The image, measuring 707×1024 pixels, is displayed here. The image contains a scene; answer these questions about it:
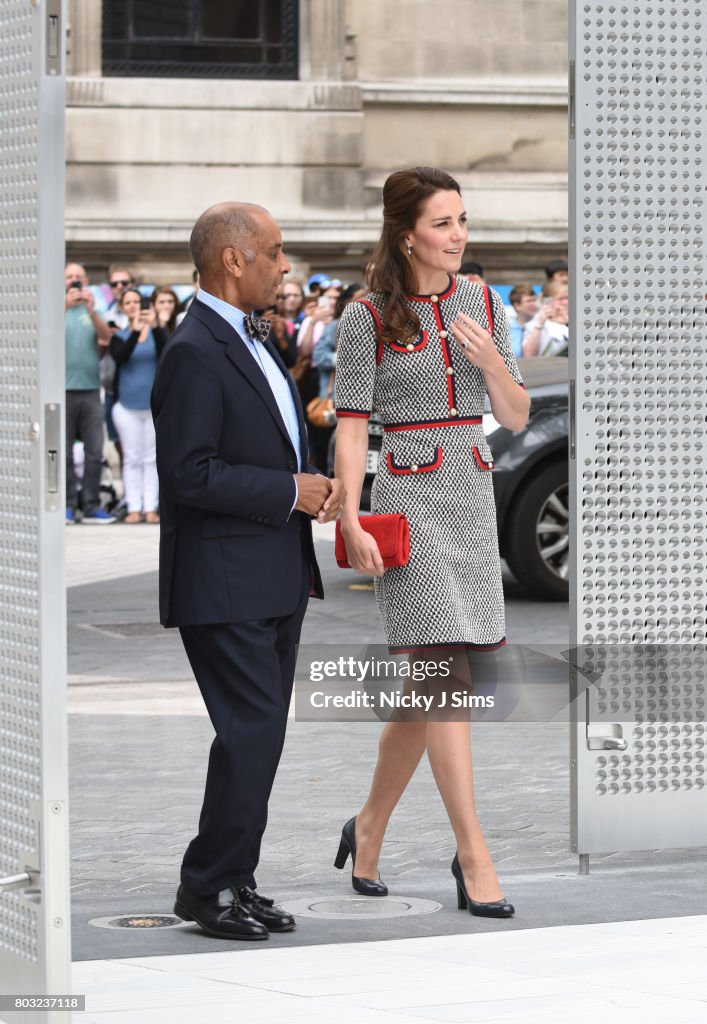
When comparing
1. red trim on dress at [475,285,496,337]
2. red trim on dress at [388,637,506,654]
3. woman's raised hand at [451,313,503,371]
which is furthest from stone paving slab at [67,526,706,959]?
red trim on dress at [475,285,496,337]

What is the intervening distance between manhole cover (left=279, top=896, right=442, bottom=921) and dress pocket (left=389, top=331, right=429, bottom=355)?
1.58m

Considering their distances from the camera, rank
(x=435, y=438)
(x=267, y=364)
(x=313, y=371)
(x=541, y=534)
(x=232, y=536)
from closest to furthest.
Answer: (x=232, y=536) < (x=267, y=364) < (x=435, y=438) < (x=541, y=534) < (x=313, y=371)

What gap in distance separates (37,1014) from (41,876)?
276 millimetres

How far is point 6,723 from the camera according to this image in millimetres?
4590

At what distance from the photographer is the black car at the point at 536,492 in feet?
43.4

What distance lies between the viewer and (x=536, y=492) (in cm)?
1331

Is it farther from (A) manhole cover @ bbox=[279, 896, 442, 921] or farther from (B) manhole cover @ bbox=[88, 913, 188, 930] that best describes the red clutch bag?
(B) manhole cover @ bbox=[88, 913, 188, 930]

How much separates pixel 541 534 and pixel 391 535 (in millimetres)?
7506

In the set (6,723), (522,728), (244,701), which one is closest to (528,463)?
(522,728)

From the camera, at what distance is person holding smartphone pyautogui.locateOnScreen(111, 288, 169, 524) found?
1883cm

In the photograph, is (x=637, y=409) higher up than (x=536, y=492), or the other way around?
(x=637, y=409)

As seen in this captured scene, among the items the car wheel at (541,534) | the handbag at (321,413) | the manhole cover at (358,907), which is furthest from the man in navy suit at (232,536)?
the handbag at (321,413)

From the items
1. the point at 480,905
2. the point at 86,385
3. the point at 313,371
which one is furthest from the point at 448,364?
the point at 313,371

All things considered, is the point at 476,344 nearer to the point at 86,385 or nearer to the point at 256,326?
the point at 256,326
